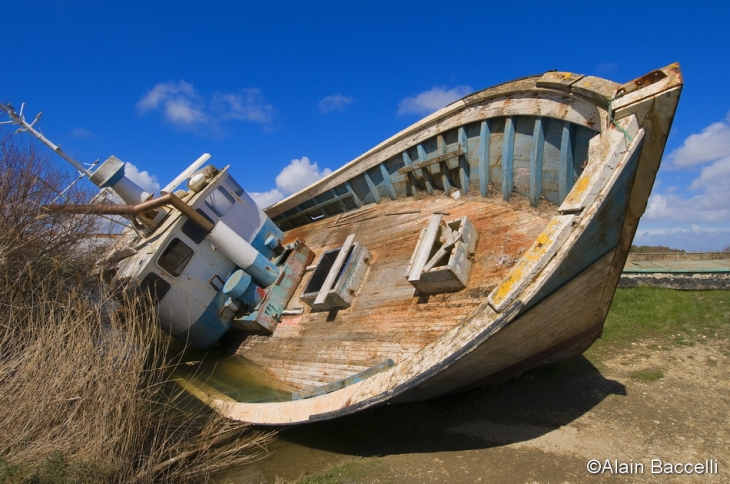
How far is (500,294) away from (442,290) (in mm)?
1777

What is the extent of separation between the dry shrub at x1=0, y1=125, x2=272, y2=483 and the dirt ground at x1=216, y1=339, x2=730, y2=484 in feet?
2.11

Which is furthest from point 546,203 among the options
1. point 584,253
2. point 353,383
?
point 353,383

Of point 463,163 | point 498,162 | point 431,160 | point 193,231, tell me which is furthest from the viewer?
point 193,231

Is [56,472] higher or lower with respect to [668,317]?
lower

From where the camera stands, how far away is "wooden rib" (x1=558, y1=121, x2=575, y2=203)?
537cm

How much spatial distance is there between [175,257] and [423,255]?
4.83 meters

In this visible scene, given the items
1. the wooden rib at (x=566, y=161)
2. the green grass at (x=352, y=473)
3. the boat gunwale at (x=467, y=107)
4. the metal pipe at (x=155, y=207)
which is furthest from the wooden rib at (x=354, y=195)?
the green grass at (x=352, y=473)

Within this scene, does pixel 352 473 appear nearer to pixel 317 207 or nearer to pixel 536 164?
pixel 536 164

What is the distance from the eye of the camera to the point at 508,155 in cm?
626

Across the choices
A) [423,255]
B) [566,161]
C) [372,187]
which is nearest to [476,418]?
[423,255]

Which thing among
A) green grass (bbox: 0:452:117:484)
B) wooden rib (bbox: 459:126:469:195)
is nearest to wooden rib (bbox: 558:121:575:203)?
wooden rib (bbox: 459:126:469:195)

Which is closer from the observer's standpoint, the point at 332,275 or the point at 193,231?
the point at 332,275

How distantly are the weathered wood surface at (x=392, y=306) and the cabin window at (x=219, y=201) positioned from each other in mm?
2314

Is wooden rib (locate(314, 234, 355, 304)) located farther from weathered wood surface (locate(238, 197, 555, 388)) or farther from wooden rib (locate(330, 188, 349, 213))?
wooden rib (locate(330, 188, 349, 213))
